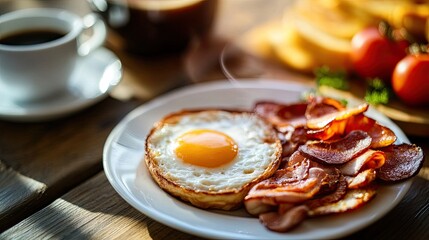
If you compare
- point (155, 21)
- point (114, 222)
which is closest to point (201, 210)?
point (114, 222)

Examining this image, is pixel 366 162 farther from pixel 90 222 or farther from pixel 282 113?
pixel 90 222

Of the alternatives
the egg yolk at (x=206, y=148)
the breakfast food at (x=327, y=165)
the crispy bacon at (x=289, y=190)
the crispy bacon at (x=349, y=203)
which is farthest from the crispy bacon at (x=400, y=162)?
the egg yolk at (x=206, y=148)

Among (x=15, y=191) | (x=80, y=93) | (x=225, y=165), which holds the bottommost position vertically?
(x=15, y=191)

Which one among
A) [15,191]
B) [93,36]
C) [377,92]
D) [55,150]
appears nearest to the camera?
[15,191]

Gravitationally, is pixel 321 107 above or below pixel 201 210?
above

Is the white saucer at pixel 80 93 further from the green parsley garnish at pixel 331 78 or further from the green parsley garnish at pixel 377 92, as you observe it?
the green parsley garnish at pixel 377 92

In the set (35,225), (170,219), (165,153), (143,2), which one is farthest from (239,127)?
(143,2)
